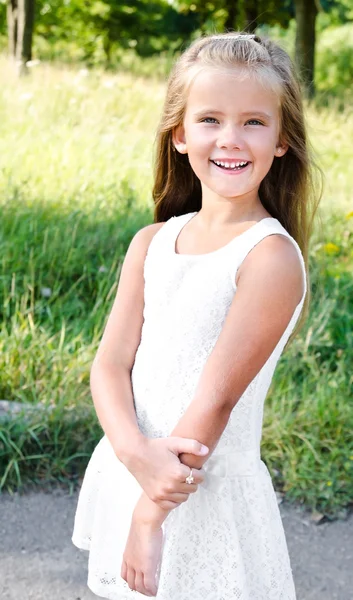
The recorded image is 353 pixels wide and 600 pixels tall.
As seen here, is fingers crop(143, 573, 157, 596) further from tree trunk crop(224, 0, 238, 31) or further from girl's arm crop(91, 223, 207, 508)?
tree trunk crop(224, 0, 238, 31)

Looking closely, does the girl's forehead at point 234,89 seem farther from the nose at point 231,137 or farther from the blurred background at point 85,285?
the blurred background at point 85,285

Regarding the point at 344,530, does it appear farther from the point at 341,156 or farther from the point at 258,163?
the point at 341,156

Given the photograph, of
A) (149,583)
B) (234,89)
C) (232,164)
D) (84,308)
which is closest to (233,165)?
(232,164)

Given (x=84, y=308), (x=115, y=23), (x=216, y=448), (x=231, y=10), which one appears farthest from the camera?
(x=115, y=23)

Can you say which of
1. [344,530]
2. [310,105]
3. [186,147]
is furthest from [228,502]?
[310,105]

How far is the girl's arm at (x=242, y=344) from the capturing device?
1.51 meters

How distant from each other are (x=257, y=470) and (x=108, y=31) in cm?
2438

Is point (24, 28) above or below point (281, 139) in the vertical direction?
above

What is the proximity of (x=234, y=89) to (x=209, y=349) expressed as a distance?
514 millimetres

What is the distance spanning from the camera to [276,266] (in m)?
1.56

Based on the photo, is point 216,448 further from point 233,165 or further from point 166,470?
point 233,165

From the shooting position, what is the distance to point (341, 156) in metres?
7.63

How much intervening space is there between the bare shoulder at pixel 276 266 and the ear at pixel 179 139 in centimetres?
34

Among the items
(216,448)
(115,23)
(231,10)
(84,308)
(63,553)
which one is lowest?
(63,553)
